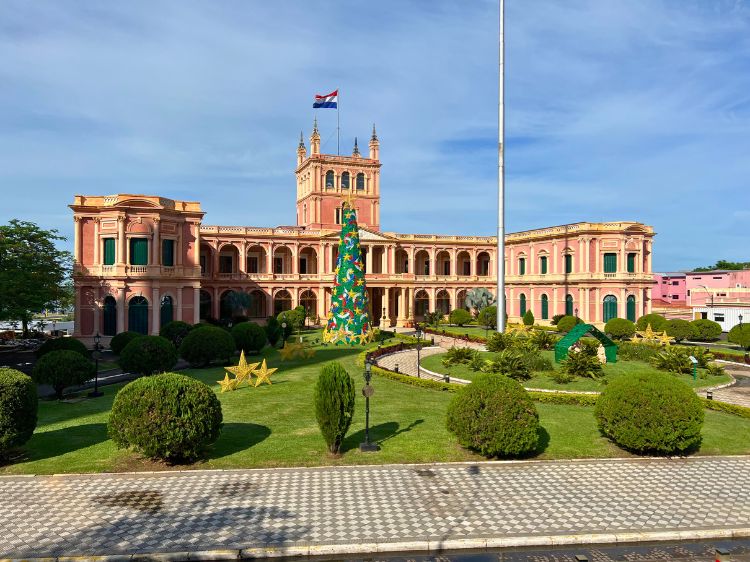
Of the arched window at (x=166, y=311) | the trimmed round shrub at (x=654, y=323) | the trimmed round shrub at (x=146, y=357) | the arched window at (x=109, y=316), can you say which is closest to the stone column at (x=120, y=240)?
the arched window at (x=109, y=316)

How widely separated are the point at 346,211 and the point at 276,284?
2353cm

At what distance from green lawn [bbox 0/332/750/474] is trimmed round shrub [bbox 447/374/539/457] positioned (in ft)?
2.46

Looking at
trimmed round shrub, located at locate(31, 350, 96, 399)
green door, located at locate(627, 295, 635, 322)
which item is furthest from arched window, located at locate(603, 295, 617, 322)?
trimmed round shrub, located at locate(31, 350, 96, 399)

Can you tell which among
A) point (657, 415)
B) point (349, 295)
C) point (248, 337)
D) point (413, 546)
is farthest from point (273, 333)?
point (413, 546)

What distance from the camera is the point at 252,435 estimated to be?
15.5 meters

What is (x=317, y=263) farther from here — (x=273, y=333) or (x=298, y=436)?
(x=298, y=436)

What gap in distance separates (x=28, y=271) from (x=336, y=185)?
34506mm

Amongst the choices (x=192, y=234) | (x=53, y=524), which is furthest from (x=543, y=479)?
(x=192, y=234)

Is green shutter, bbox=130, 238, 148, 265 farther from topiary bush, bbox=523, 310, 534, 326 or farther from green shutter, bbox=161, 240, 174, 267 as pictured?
topiary bush, bbox=523, 310, 534, 326

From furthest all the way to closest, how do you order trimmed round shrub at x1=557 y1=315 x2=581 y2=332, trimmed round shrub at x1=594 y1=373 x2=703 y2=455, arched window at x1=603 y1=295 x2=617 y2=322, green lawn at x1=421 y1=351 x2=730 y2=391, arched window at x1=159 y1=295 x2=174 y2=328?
arched window at x1=603 y1=295 x2=617 y2=322, trimmed round shrub at x1=557 y1=315 x2=581 y2=332, arched window at x1=159 y1=295 x2=174 y2=328, green lawn at x1=421 y1=351 x2=730 y2=391, trimmed round shrub at x1=594 y1=373 x2=703 y2=455

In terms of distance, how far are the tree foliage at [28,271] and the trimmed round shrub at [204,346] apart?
13.7 m

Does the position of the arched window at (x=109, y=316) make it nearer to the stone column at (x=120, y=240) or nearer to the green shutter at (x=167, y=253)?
the stone column at (x=120, y=240)

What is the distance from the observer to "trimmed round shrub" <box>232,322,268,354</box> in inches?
1284

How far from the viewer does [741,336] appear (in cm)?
3544
